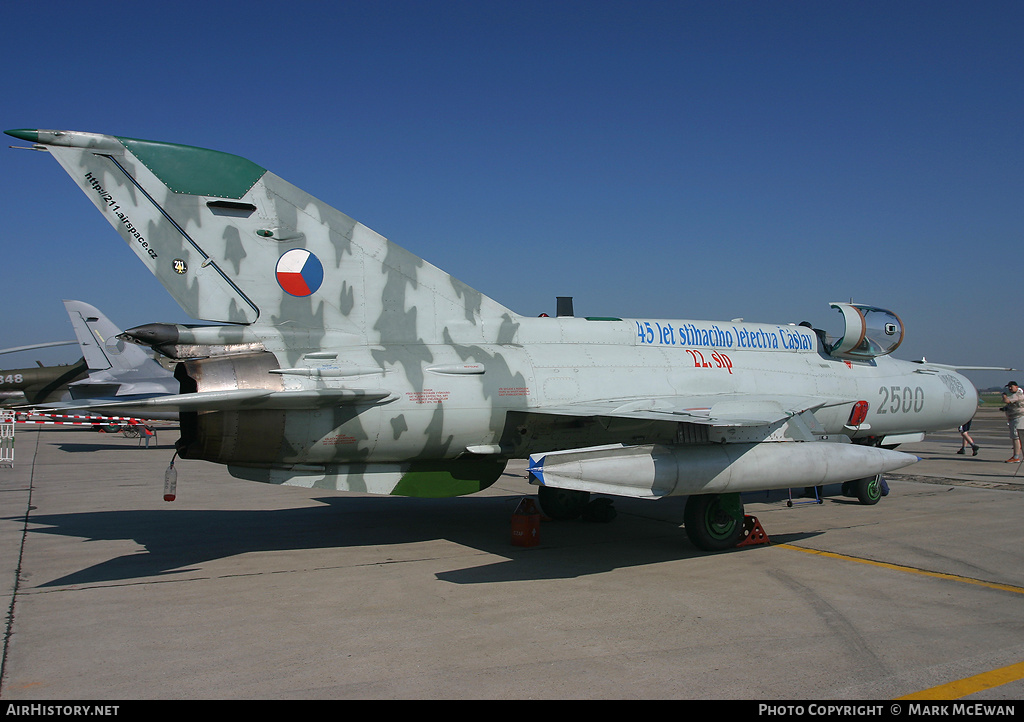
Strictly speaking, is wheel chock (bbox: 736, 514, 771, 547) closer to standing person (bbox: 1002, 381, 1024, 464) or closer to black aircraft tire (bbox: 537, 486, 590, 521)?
black aircraft tire (bbox: 537, 486, 590, 521)

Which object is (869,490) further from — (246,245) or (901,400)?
(246,245)

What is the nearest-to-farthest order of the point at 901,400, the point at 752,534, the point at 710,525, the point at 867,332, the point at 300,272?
the point at 300,272 → the point at 710,525 → the point at 752,534 → the point at 867,332 → the point at 901,400

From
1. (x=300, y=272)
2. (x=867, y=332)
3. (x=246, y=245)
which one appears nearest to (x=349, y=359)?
(x=300, y=272)

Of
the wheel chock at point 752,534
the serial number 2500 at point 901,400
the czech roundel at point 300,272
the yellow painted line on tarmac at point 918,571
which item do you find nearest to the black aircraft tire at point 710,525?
the wheel chock at point 752,534

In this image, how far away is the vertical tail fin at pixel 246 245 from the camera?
22.2 feet

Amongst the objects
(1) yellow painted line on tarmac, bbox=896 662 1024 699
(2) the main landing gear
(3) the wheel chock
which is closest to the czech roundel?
(3) the wheel chock

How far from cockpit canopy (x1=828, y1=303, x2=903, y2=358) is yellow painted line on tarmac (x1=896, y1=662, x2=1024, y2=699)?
6.76m

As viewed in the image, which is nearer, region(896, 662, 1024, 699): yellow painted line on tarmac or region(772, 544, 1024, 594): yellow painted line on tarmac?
region(896, 662, 1024, 699): yellow painted line on tarmac

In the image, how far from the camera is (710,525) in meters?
8.12

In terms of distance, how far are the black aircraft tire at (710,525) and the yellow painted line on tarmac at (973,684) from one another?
3.61 meters

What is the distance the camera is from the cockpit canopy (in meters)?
10.7

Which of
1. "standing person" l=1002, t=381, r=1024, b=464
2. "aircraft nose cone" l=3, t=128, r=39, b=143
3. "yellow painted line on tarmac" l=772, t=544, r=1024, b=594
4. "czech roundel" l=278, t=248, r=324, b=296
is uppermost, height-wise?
"aircraft nose cone" l=3, t=128, r=39, b=143

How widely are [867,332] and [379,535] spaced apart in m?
7.81

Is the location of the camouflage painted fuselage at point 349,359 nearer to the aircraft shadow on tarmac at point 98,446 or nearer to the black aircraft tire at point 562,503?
the black aircraft tire at point 562,503
